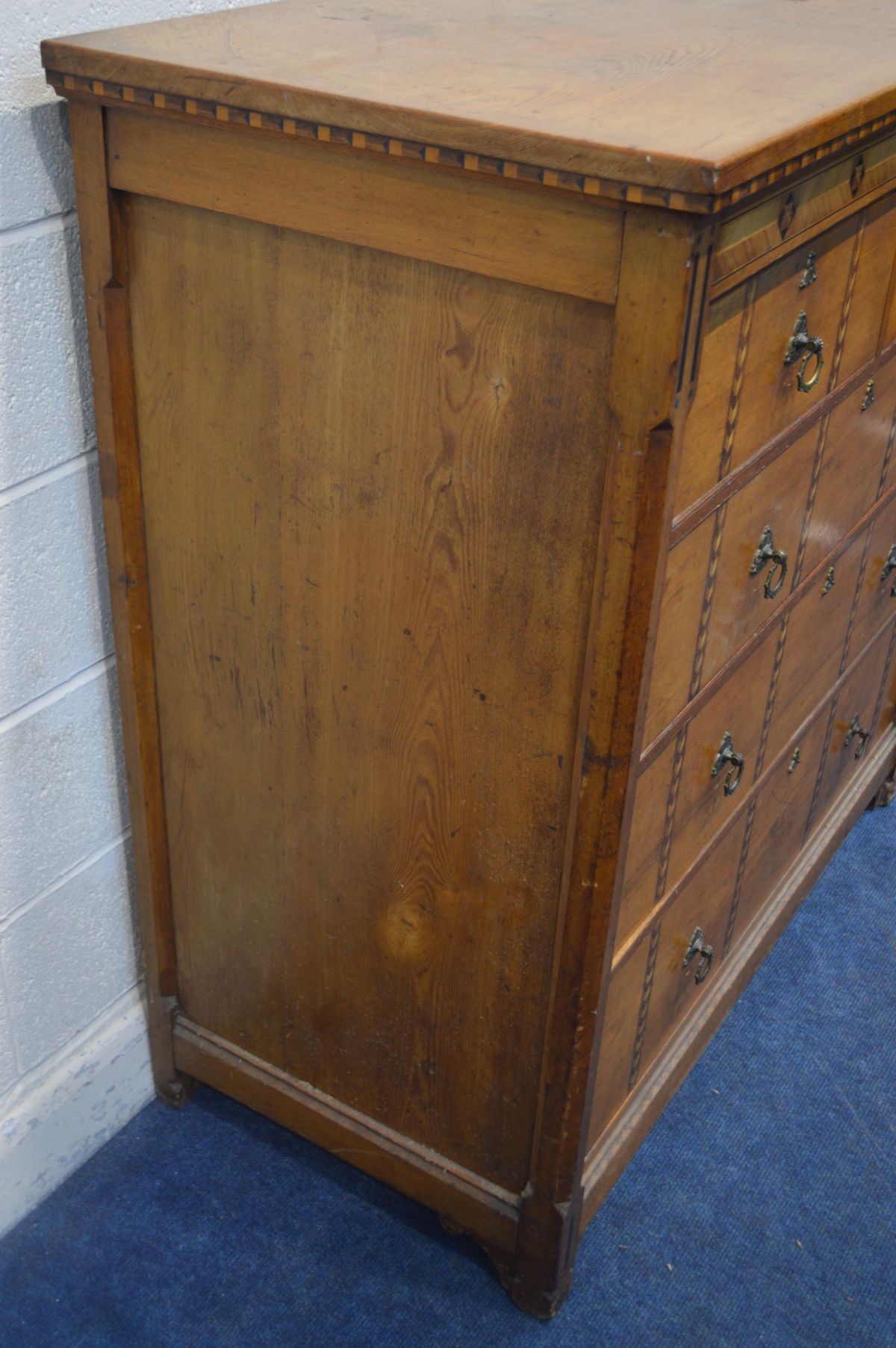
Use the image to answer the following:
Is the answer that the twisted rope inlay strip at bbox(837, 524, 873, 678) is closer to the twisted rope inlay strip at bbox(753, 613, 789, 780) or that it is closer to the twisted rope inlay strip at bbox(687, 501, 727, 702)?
the twisted rope inlay strip at bbox(753, 613, 789, 780)

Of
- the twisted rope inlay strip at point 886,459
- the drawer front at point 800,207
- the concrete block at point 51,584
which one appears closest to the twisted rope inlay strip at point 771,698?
the twisted rope inlay strip at point 886,459

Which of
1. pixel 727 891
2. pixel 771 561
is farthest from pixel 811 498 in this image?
pixel 727 891

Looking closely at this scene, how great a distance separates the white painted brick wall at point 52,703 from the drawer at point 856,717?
1.13 m

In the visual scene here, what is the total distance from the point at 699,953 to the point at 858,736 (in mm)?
660

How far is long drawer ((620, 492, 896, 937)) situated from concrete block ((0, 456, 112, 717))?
0.67 metres

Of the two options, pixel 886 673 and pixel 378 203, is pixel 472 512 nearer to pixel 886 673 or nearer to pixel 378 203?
pixel 378 203

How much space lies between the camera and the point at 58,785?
158 centimetres

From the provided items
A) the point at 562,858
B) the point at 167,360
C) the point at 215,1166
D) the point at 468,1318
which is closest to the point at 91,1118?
the point at 215,1166

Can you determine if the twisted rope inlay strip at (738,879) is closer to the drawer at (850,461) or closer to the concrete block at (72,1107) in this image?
the drawer at (850,461)

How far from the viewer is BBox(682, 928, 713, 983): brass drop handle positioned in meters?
1.75

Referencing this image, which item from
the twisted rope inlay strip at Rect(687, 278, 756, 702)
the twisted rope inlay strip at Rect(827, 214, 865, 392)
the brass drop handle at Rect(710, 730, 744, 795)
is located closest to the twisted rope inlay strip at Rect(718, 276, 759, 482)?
the twisted rope inlay strip at Rect(687, 278, 756, 702)

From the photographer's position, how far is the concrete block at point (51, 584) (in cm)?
141

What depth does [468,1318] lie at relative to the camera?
162 cm

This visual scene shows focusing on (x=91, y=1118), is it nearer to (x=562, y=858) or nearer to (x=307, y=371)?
(x=562, y=858)
